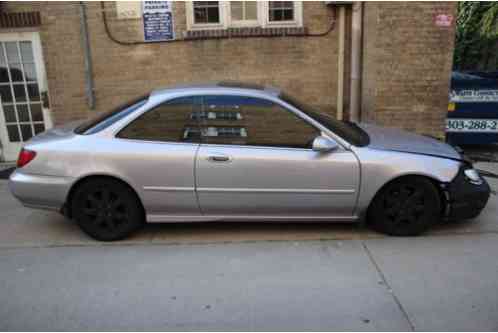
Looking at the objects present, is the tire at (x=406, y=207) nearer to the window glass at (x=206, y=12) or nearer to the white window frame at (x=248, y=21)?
the white window frame at (x=248, y=21)

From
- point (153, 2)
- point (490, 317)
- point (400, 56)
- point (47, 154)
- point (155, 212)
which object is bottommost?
point (490, 317)

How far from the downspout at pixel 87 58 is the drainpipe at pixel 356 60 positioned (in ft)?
14.0

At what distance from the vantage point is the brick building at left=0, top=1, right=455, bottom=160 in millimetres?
6289

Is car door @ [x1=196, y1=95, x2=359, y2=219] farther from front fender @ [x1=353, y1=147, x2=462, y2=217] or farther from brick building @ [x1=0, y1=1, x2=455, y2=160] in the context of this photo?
brick building @ [x1=0, y1=1, x2=455, y2=160]

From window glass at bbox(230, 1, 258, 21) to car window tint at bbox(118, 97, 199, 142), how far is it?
11.3 feet

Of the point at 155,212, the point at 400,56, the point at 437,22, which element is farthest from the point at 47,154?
the point at 437,22

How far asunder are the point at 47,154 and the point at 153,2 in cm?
367

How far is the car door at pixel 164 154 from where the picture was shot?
3613 millimetres

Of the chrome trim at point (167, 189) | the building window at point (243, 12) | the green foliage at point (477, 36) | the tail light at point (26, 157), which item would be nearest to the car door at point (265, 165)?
the chrome trim at point (167, 189)

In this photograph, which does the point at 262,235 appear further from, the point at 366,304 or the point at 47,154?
the point at 47,154

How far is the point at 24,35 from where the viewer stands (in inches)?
256

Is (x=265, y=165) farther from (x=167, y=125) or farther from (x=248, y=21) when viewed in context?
(x=248, y=21)

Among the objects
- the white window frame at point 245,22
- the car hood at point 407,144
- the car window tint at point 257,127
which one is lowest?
the car hood at point 407,144

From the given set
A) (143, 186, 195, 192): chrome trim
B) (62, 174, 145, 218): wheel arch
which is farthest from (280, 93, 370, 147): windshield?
(62, 174, 145, 218): wheel arch
